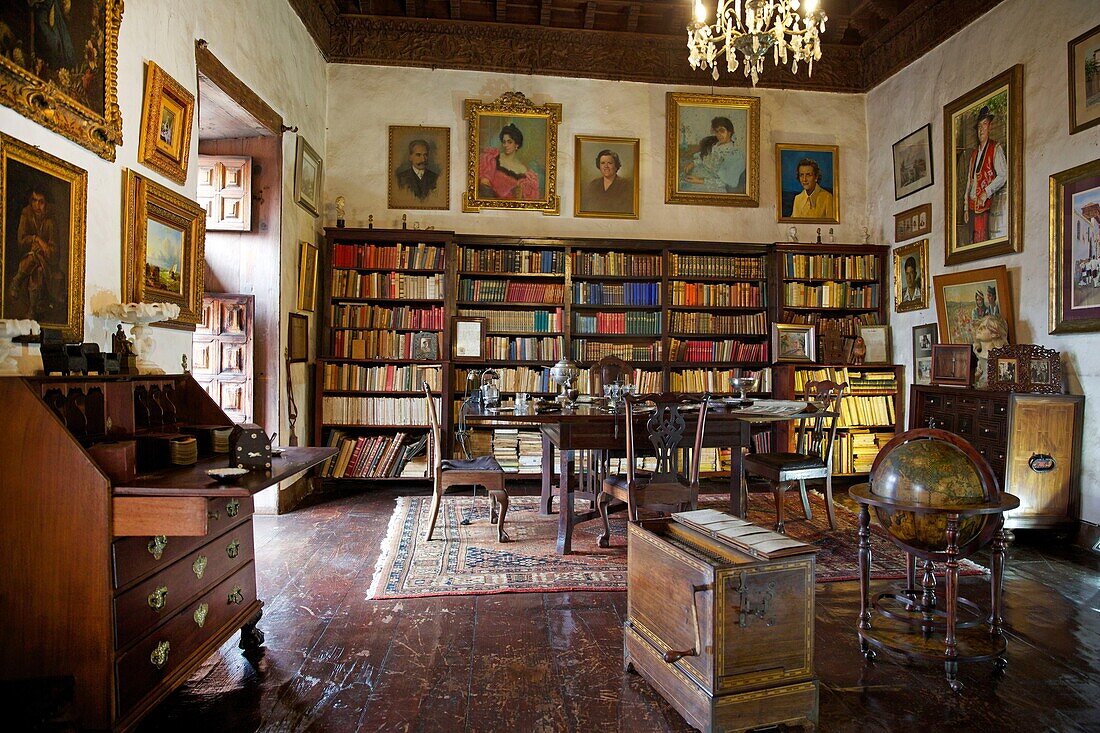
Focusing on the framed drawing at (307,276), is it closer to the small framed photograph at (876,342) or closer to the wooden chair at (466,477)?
the wooden chair at (466,477)

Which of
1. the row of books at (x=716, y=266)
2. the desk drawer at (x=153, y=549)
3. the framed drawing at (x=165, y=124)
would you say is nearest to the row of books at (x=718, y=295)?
the row of books at (x=716, y=266)

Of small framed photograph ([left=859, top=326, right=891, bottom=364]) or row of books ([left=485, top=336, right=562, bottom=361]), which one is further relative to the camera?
small framed photograph ([left=859, top=326, right=891, bottom=364])

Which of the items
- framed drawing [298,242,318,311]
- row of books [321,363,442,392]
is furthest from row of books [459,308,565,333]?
framed drawing [298,242,318,311]

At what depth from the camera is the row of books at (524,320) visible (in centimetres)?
669

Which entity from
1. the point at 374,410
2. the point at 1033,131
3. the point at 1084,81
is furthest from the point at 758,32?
the point at 374,410

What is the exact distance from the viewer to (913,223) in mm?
6520

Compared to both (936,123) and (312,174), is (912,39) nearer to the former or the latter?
(936,123)

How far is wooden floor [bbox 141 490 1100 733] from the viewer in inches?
90.0

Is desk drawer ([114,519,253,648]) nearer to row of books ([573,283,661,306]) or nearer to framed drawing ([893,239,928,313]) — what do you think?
row of books ([573,283,661,306])

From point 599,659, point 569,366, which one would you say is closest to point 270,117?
point 569,366

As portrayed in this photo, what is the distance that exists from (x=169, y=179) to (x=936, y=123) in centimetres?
644

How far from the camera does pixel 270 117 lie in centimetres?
512

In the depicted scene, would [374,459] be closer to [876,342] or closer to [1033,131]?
[876,342]

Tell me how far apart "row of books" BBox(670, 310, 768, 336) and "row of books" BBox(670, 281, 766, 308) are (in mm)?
131
